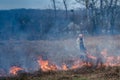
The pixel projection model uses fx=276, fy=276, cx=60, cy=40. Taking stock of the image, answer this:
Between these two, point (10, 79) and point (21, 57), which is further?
point (21, 57)

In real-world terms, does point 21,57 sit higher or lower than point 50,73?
lower

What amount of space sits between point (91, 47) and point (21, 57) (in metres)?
8.94

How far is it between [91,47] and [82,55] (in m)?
10.8

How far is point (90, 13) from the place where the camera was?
54.8 m

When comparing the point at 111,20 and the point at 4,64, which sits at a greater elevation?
the point at 4,64

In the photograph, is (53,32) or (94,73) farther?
(53,32)

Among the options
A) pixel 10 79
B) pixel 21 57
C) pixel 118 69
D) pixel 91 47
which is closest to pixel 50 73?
pixel 10 79

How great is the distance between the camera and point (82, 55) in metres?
21.6

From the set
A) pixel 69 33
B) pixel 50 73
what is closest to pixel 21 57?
pixel 50 73

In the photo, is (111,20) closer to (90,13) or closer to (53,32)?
(90,13)

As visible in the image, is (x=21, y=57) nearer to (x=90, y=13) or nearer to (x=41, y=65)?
(x=41, y=65)

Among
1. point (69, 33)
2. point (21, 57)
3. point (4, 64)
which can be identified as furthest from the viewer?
→ point (69, 33)

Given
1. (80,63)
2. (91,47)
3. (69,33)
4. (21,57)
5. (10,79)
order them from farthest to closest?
1. (69,33)
2. (91,47)
3. (21,57)
4. (80,63)
5. (10,79)

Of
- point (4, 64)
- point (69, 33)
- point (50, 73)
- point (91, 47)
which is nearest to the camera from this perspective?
point (50, 73)
